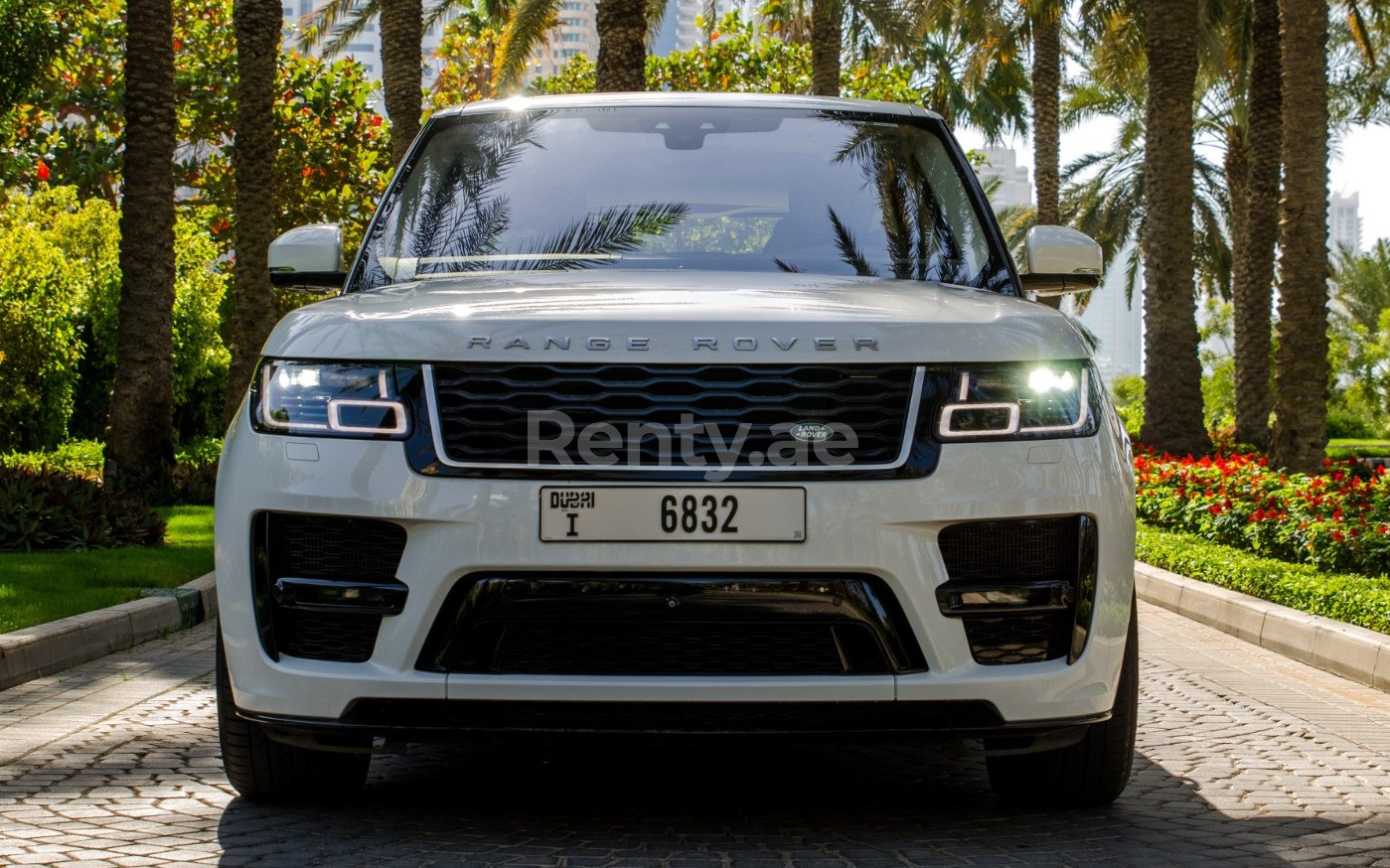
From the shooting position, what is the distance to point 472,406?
3.94m

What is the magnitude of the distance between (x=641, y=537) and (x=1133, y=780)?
6.87 feet

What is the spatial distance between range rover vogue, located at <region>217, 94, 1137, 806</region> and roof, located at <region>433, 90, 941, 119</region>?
1571 mm

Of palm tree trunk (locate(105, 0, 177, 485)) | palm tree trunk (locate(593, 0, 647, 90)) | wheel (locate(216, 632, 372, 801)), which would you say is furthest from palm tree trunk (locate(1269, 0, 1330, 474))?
wheel (locate(216, 632, 372, 801))

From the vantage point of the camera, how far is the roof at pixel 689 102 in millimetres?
5660

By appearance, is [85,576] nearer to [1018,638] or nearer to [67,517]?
[67,517]

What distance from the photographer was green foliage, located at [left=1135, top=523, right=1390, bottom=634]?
347 inches

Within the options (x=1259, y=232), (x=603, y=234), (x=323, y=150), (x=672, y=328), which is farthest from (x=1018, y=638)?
(x=323, y=150)

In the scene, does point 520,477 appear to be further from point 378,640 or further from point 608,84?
point 608,84

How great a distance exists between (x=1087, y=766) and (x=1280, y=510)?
27.5ft

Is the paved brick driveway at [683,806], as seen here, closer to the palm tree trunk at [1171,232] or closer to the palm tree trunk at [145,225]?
the palm tree trunk at [145,225]

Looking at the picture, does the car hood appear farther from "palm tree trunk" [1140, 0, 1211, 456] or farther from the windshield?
"palm tree trunk" [1140, 0, 1211, 456]

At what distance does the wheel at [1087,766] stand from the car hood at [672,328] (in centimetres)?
82

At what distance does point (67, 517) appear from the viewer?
1139 centimetres

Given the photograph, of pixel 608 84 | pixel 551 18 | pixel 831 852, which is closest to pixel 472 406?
pixel 831 852
